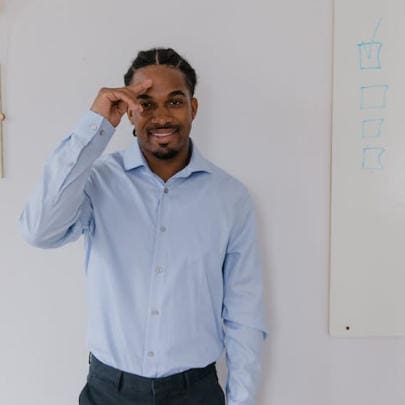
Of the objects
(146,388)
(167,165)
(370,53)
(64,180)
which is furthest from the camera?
(370,53)

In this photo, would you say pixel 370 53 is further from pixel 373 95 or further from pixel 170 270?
pixel 170 270

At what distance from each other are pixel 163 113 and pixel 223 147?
30 centimetres

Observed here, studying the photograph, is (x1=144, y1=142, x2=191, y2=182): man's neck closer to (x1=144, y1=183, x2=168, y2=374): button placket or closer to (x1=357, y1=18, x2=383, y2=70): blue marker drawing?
(x1=144, y1=183, x2=168, y2=374): button placket

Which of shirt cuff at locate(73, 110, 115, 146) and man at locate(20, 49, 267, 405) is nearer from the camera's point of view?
shirt cuff at locate(73, 110, 115, 146)

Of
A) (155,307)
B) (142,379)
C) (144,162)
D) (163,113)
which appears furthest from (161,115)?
(142,379)

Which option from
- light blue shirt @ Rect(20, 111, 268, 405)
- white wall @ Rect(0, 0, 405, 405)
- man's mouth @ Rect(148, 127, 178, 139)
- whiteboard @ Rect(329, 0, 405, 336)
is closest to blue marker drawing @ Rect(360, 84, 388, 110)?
whiteboard @ Rect(329, 0, 405, 336)

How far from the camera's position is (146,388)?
99cm

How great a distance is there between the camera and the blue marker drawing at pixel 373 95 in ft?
4.00

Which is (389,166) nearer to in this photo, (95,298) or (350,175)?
(350,175)

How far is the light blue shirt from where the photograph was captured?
1.01 metres

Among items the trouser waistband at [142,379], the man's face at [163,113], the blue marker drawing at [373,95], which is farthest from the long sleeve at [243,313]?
the blue marker drawing at [373,95]

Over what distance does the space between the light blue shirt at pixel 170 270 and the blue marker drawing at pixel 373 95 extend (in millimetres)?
486

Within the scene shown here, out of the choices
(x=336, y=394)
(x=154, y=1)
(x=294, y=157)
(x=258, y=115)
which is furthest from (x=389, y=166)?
(x=154, y=1)

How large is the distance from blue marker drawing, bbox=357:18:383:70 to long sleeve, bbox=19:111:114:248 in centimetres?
79
